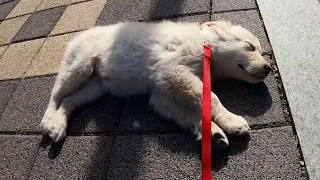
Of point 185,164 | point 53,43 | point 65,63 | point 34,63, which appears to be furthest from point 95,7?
point 185,164

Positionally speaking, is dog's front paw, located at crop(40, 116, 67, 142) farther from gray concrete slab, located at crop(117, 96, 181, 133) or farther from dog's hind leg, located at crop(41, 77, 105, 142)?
gray concrete slab, located at crop(117, 96, 181, 133)

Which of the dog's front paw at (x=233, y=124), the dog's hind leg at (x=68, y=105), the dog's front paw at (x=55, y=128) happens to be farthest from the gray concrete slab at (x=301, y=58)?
the dog's front paw at (x=55, y=128)

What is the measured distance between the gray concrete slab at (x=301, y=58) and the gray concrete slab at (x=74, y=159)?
49.6 inches

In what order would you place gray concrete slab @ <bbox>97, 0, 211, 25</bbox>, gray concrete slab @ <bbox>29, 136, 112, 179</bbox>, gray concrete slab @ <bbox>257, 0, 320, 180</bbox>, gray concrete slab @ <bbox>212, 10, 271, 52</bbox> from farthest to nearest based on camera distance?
gray concrete slab @ <bbox>97, 0, 211, 25</bbox> < gray concrete slab @ <bbox>212, 10, 271, 52</bbox> < gray concrete slab @ <bbox>29, 136, 112, 179</bbox> < gray concrete slab @ <bbox>257, 0, 320, 180</bbox>

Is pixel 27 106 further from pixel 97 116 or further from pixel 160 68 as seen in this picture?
pixel 160 68

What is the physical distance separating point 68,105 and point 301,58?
72.9 inches

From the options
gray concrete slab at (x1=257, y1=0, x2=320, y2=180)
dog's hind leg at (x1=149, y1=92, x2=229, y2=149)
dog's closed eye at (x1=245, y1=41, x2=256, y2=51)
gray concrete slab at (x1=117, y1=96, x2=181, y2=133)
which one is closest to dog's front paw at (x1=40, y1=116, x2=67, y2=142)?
gray concrete slab at (x1=117, y1=96, x2=181, y2=133)

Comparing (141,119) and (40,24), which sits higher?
(141,119)

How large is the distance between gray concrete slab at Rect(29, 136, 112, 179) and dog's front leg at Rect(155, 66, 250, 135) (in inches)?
22.3

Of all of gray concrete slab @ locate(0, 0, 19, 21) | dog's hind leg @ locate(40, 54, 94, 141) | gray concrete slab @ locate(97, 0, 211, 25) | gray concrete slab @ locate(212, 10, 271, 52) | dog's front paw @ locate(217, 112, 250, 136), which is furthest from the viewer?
gray concrete slab @ locate(0, 0, 19, 21)

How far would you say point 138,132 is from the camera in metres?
2.60

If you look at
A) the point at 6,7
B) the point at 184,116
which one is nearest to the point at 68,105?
the point at 184,116

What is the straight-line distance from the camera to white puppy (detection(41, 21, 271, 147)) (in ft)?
8.17

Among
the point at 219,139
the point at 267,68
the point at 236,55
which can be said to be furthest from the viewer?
the point at 236,55
